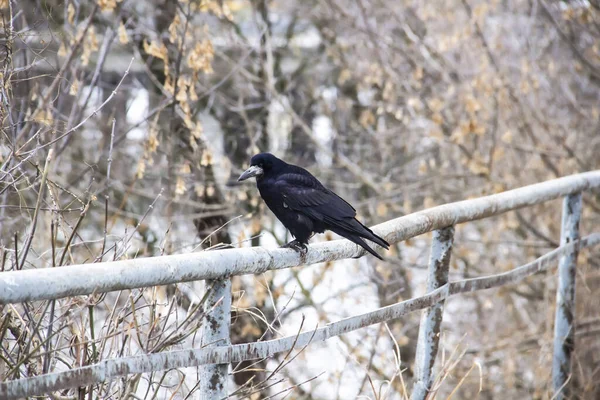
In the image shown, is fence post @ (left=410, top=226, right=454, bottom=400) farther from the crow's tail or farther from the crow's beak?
the crow's beak

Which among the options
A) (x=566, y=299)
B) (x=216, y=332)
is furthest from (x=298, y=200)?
(x=216, y=332)

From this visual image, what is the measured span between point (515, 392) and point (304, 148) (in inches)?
143

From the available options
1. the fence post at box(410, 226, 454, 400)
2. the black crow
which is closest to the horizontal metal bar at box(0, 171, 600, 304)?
the fence post at box(410, 226, 454, 400)

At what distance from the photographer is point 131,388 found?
1953 millimetres

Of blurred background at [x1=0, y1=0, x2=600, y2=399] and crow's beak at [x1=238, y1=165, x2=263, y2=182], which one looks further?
blurred background at [x1=0, y1=0, x2=600, y2=399]

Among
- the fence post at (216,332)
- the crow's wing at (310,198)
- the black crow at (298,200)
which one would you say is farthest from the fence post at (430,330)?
the fence post at (216,332)

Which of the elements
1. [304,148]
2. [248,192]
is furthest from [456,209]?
[304,148]

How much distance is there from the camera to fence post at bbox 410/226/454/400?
295cm

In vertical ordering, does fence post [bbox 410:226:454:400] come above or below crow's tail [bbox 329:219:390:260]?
below

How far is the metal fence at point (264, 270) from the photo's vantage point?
1594 millimetres

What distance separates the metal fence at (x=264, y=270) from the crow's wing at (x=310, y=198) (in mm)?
582

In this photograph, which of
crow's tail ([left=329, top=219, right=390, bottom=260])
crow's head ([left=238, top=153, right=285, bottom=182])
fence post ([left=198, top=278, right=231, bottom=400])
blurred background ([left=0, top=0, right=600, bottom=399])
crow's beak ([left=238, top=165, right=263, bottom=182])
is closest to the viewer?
fence post ([left=198, top=278, right=231, bottom=400])

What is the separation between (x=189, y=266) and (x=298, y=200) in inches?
75.7

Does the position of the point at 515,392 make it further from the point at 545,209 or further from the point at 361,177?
the point at 361,177
